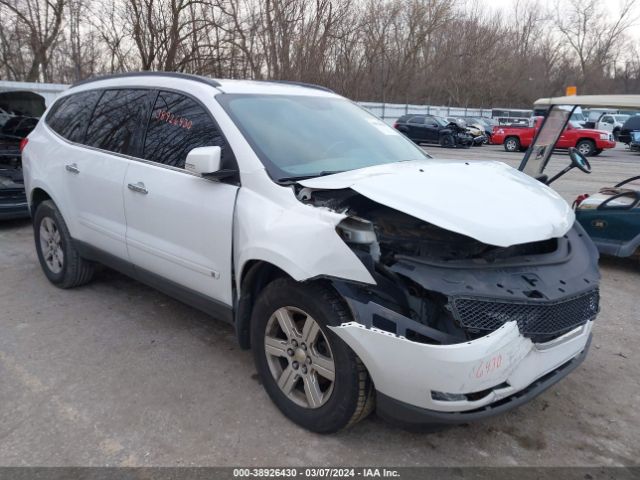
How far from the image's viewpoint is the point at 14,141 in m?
8.23

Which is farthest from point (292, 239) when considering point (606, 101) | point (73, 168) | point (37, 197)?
point (606, 101)

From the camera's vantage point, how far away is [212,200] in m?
3.15

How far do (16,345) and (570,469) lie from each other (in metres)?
3.62

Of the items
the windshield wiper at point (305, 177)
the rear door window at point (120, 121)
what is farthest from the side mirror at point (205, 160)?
the rear door window at point (120, 121)

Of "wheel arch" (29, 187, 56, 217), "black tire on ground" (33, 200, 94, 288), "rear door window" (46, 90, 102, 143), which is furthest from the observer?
→ "wheel arch" (29, 187, 56, 217)

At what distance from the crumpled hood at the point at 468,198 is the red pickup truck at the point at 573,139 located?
821 inches

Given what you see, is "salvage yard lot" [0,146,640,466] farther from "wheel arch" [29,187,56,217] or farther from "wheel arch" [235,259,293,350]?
"wheel arch" [29,187,56,217]

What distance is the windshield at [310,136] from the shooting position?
3.16 meters

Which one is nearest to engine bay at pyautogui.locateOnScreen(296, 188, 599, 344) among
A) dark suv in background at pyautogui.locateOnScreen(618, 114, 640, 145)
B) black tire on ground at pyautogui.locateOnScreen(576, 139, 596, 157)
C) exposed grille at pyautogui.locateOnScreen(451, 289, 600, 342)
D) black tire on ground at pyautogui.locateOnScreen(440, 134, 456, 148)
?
exposed grille at pyautogui.locateOnScreen(451, 289, 600, 342)

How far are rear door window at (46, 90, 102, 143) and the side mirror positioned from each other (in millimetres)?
1963

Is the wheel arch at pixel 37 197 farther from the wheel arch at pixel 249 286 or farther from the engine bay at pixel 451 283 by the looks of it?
the engine bay at pixel 451 283

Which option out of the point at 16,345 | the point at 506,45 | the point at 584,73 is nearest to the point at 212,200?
the point at 16,345

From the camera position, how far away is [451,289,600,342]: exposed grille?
2.29 m

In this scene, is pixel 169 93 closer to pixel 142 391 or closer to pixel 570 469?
pixel 142 391
